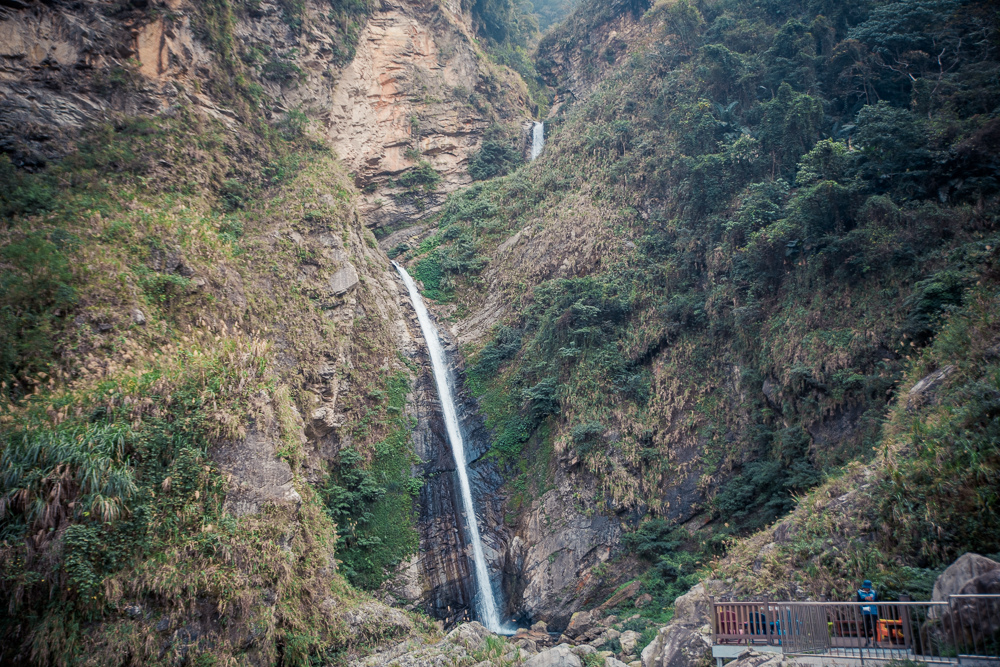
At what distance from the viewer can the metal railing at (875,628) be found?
261 inches

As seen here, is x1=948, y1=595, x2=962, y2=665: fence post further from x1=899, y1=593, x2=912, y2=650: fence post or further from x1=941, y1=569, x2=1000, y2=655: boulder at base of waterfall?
x1=899, y1=593, x2=912, y2=650: fence post

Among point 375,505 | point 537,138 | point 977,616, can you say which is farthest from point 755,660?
point 537,138

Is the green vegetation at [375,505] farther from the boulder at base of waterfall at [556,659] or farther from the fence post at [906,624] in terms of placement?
the fence post at [906,624]

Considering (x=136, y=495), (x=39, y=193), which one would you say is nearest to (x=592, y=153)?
(x=39, y=193)

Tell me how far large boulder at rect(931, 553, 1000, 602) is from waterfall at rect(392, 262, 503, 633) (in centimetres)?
1285

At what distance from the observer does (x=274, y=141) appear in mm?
24750

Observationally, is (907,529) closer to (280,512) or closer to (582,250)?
(280,512)

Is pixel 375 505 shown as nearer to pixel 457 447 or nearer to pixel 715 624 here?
pixel 457 447

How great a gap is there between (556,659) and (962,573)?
25.0 feet

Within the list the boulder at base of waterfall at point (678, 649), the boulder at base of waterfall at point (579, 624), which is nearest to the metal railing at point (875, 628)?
the boulder at base of waterfall at point (678, 649)

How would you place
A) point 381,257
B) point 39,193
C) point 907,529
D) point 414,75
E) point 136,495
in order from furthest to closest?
point 414,75 < point 381,257 < point 39,193 < point 136,495 < point 907,529

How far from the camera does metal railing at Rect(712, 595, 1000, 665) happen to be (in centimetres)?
662

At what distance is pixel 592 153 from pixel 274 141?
1578 cm

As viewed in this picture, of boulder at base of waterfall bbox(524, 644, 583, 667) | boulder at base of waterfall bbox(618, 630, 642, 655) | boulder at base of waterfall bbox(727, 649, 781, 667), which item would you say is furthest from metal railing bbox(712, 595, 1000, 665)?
boulder at base of waterfall bbox(618, 630, 642, 655)
